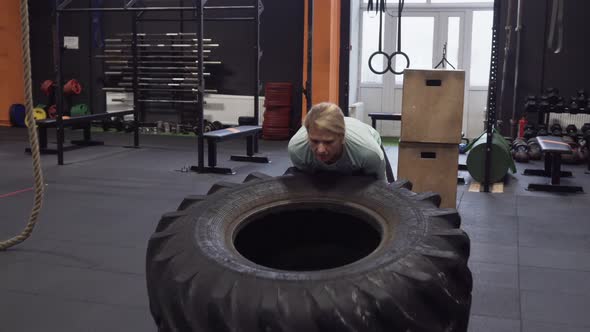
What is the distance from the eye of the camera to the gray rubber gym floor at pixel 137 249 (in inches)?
94.0

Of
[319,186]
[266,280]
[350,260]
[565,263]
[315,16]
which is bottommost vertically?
[565,263]

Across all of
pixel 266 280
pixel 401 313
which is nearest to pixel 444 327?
pixel 401 313

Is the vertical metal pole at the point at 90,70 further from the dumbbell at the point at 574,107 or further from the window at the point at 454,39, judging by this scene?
the dumbbell at the point at 574,107

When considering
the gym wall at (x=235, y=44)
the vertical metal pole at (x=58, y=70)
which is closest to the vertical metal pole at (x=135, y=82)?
the vertical metal pole at (x=58, y=70)

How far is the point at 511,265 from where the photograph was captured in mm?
3039

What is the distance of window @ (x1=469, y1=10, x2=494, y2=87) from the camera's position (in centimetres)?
843

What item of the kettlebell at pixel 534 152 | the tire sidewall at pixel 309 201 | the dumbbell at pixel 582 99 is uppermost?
the dumbbell at pixel 582 99

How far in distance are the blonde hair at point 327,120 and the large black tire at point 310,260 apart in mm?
165

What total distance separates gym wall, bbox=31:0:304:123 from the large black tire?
6.59 metres

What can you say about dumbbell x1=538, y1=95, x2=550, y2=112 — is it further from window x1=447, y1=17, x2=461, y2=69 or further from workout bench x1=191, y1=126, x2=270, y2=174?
workout bench x1=191, y1=126, x2=270, y2=174

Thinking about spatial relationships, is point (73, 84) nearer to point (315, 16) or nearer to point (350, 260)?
point (315, 16)

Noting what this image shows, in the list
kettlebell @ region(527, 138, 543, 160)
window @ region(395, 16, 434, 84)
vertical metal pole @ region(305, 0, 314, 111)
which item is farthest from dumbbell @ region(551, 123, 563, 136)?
vertical metal pole @ region(305, 0, 314, 111)

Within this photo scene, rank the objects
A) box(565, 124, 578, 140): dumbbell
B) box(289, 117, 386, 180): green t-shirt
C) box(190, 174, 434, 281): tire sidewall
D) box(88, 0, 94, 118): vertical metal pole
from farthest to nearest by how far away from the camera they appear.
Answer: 1. box(88, 0, 94, 118): vertical metal pole
2. box(565, 124, 578, 140): dumbbell
3. box(289, 117, 386, 180): green t-shirt
4. box(190, 174, 434, 281): tire sidewall

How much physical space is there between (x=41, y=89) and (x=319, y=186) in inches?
340
